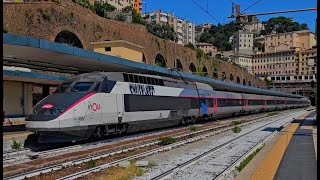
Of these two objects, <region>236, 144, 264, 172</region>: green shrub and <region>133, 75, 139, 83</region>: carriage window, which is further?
<region>133, 75, 139, 83</region>: carriage window

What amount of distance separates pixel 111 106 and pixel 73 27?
92.2 ft

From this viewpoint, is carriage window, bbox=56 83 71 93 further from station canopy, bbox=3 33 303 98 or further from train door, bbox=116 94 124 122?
station canopy, bbox=3 33 303 98

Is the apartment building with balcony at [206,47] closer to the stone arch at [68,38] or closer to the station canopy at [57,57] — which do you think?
the stone arch at [68,38]

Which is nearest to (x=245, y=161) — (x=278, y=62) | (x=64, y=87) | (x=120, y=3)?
(x=64, y=87)

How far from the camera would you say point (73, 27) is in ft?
143

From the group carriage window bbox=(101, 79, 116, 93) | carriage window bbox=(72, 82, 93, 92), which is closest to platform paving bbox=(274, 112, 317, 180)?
carriage window bbox=(101, 79, 116, 93)

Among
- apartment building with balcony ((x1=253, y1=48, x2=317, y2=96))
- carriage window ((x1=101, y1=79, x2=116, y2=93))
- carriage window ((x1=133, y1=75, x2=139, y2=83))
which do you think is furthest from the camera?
apartment building with balcony ((x1=253, y1=48, x2=317, y2=96))

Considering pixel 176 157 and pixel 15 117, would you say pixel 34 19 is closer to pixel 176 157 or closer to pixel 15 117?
pixel 15 117

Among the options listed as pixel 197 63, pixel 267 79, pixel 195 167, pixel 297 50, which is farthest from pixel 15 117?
pixel 297 50

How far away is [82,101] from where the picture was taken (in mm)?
15375

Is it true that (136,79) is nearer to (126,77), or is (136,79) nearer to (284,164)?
(126,77)

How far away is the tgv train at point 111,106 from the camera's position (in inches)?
575

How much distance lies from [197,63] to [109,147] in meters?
62.8

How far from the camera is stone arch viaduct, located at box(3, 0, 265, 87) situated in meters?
36.7
